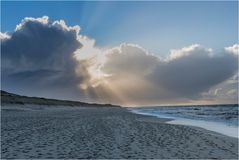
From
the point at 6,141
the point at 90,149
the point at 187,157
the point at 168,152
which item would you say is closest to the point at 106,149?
the point at 90,149

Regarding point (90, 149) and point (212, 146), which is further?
point (212, 146)

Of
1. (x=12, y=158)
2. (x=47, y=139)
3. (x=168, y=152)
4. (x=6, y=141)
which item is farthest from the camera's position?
(x=47, y=139)

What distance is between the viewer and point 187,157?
12.3 metres

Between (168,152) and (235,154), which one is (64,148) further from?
(235,154)

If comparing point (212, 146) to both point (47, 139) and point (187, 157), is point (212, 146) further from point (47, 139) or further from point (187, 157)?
point (47, 139)

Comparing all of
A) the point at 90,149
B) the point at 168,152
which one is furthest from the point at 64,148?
the point at 168,152

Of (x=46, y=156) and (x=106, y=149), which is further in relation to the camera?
(x=106, y=149)

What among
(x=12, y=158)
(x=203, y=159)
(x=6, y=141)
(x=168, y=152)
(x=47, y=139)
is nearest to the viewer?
(x=12, y=158)

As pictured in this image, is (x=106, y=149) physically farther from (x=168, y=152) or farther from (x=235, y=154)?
(x=235, y=154)

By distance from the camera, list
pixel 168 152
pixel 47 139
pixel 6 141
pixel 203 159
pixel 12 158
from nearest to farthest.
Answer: pixel 12 158 → pixel 203 159 → pixel 168 152 → pixel 6 141 → pixel 47 139

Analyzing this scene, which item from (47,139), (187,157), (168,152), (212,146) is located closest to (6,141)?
(47,139)

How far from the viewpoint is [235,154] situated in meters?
13.6

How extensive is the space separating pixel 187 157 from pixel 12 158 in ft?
25.5

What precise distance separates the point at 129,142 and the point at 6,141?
7087 millimetres
